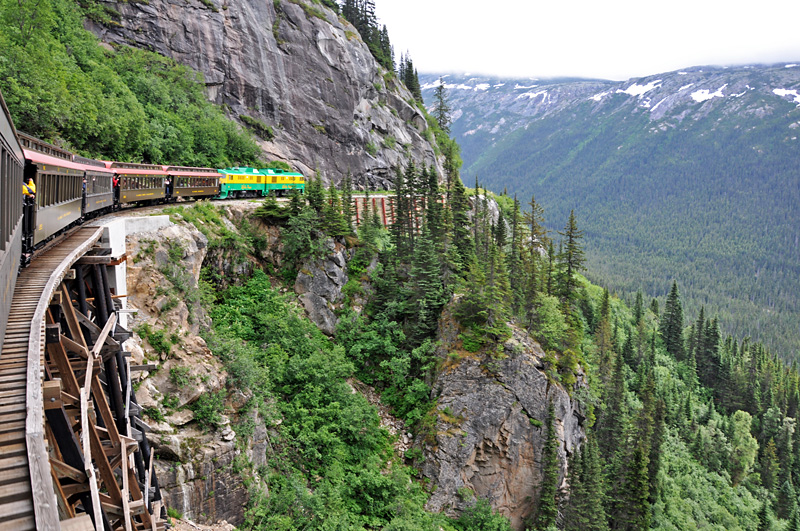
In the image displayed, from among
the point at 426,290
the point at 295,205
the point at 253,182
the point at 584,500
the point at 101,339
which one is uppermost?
the point at 253,182

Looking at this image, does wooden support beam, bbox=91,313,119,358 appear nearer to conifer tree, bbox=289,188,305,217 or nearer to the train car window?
the train car window

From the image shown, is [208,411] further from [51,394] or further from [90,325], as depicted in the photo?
[51,394]

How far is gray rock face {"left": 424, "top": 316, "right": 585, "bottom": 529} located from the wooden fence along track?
2054 centimetres

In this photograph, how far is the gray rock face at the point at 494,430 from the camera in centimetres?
3005

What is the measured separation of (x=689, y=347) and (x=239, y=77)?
94.2 m

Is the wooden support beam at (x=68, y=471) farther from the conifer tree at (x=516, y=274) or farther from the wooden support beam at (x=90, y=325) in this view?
the conifer tree at (x=516, y=274)

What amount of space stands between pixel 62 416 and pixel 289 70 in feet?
200

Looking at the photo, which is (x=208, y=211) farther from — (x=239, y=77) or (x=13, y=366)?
(x=239, y=77)

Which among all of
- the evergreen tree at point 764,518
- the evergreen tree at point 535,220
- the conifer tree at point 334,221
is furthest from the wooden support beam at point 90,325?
the evergreen tree at point 764,518

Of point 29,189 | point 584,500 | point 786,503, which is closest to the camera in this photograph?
point 29,189

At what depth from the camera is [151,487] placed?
13.5 m

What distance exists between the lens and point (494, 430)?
31.8 m

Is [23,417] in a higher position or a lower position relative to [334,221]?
lower

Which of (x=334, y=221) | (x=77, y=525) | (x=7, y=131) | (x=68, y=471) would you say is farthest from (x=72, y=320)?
(x=334, y=221)
